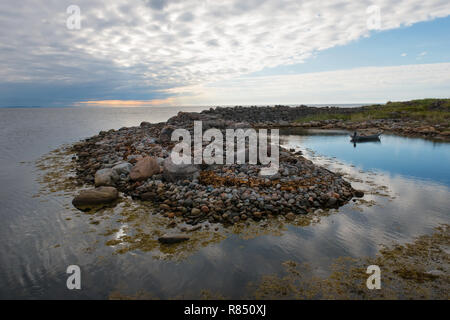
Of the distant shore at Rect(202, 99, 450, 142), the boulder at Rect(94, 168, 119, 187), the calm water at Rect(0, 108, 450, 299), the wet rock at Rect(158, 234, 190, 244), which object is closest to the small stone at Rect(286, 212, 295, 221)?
the calm water at Rect(0, 108, 450, 299)

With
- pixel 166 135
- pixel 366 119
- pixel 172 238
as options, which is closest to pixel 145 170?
pixel 172 238

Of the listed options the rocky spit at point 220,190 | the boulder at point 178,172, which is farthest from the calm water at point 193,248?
the boulder at point 178,172

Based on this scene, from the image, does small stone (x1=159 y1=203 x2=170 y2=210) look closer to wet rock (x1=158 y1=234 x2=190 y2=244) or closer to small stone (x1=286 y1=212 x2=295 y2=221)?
wet rock (x1=158 y1=234 x2=190 y2=244)

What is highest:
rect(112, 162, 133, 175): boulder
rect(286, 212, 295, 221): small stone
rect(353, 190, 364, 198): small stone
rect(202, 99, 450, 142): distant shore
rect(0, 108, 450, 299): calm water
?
rect(202, 99, 450, 142): distant shore

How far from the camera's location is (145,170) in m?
12.8

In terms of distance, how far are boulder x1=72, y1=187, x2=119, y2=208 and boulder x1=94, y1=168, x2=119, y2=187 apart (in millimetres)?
1648

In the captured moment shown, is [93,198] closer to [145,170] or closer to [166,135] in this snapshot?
[145,170]

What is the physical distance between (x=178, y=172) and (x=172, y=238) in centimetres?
481

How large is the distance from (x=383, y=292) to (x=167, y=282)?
17.7ft

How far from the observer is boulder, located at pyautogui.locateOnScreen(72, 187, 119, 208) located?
1066 centimetres

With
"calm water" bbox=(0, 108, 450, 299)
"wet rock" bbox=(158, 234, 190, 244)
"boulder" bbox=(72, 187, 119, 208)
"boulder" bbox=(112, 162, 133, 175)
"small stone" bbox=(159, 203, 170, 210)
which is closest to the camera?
"calm water" bbox=(0, 108, 450, 299)

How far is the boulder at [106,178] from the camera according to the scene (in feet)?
41.6

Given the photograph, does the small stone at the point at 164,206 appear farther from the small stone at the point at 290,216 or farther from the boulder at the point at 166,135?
the boulder at the point at 166,135
